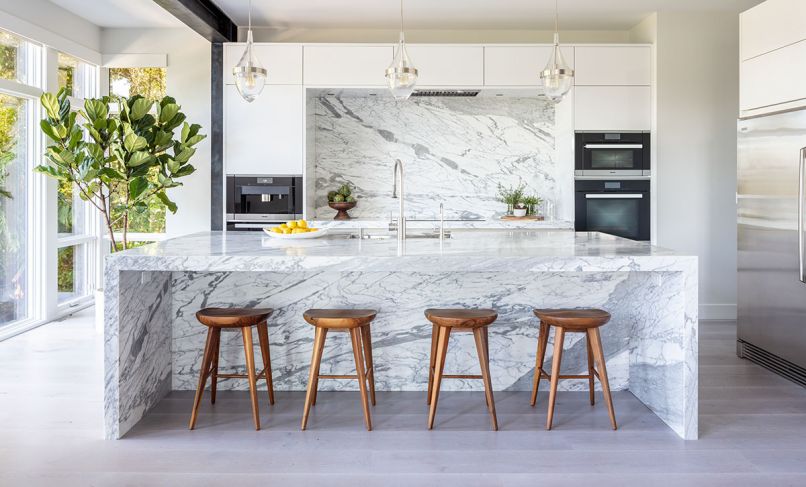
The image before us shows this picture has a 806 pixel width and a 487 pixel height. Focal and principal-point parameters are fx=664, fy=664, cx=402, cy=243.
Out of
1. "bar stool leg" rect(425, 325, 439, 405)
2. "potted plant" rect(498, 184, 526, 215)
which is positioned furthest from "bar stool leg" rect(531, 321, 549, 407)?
"potted plant" rect(498, 184, 526, 215)

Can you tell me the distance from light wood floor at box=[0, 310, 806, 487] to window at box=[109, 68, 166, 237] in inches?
116

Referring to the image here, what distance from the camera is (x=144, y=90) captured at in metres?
6.54

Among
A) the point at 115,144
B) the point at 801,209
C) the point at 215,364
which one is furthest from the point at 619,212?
the point at 115,144

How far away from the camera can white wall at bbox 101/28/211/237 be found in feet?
20.8

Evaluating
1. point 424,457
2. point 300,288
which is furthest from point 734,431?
point 300,288

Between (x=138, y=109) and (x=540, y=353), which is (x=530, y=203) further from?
(x=138, y=109)

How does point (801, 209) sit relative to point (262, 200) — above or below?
below

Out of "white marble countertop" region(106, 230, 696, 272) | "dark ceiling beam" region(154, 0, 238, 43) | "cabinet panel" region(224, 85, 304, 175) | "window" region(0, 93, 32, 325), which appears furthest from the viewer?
"cabinet panel" region(224, 85, 304, 175)

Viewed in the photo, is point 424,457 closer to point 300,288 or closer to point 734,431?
point 300,288

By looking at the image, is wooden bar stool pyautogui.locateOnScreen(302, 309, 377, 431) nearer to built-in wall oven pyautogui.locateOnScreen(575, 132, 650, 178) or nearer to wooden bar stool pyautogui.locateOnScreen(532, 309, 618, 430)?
wooden bar stool pyautogui.locateOnScreen(532, 309, 618, 430)

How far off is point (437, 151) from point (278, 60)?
1.72m

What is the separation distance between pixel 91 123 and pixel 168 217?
1.32 metres

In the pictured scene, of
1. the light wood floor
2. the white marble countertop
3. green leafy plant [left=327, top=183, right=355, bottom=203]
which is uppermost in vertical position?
green leafy plant [left=327, top=183, right=355, bottom=203]

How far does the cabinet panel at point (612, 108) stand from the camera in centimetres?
581
